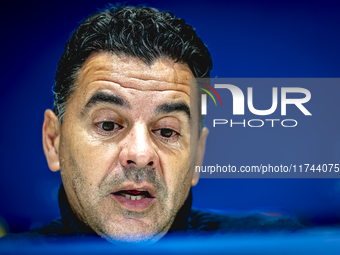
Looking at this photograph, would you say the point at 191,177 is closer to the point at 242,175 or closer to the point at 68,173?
the point at 242,175

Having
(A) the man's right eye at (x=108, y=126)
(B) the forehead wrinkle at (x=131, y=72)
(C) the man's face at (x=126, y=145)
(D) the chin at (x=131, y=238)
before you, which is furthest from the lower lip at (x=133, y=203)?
(B) the forehead wrinkle at (x=131, y=72)

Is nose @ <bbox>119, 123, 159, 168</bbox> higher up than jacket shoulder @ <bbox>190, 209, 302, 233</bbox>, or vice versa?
nose @ <bbox>119, 123, 159, 168</bbox>

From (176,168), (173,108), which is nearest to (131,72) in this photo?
(173,108)

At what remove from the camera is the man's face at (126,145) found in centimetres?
186

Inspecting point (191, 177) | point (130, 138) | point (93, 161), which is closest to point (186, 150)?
point (191, 177)

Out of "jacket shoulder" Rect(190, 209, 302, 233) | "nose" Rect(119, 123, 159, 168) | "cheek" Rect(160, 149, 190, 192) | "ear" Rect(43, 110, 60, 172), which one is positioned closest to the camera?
"nose" Rect(119, 123, 159, 168)

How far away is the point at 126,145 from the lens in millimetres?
1854

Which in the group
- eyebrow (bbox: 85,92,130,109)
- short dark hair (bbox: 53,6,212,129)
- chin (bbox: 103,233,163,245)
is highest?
short dark hair (bbox: 53,6,212,129)

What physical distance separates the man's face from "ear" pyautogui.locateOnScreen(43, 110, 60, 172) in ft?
0.24

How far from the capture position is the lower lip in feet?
6.13

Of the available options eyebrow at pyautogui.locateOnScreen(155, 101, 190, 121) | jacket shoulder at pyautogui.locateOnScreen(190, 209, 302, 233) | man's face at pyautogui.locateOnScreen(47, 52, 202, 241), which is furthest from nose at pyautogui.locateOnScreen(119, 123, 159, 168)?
jacket shoulder at pyautogui.locateOnScreen(190, 209, 302, 233)

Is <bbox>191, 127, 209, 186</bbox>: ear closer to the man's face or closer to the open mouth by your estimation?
the man's face

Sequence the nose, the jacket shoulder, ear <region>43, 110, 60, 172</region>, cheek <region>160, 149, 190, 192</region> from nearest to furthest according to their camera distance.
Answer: the nose, cheek <region>160, 149, 190, 192</region>, ear <region>43, 110, 60, 172</region>, the jacket shoulder

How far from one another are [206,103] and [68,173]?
0.83 meters
